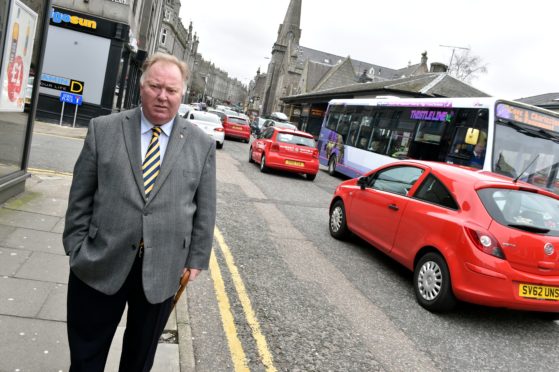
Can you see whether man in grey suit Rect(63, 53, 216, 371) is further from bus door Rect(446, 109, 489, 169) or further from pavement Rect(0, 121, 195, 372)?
bus door Rect(446, 109, 489, 169)

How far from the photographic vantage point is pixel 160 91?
2.13 metres

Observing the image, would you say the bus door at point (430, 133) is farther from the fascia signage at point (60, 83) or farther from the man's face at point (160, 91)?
the fascia signage at point (60, 83)

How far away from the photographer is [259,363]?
331 cm

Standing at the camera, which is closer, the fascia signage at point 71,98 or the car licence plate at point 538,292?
the car licence plate at point 538,292

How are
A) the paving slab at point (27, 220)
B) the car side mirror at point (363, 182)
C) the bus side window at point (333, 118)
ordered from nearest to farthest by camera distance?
1. the paving slab at point (27, 220)
2. the car side mirror at point (363, 182)
3. the bus side window at point (333, 118)

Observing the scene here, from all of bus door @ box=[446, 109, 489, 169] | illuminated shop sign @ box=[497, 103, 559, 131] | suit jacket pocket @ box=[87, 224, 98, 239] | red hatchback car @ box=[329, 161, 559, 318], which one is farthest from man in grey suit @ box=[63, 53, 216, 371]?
illuminated shop sign @ box=[497, 103, 559, 131]

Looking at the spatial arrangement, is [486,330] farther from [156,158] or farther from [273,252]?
[156,158]

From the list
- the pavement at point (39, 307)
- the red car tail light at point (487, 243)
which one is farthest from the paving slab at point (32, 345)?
the red car tail light at point (487, 243)

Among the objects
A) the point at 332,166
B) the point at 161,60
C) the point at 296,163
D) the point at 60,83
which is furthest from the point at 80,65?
the point at 161,60

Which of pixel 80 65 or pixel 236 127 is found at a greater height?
pixel 80 65

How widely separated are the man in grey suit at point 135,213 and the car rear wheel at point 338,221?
16.7ft

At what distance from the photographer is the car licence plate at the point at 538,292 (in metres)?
4.38

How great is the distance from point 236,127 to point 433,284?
2216 cm

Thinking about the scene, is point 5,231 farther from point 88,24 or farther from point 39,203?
point 88,24
